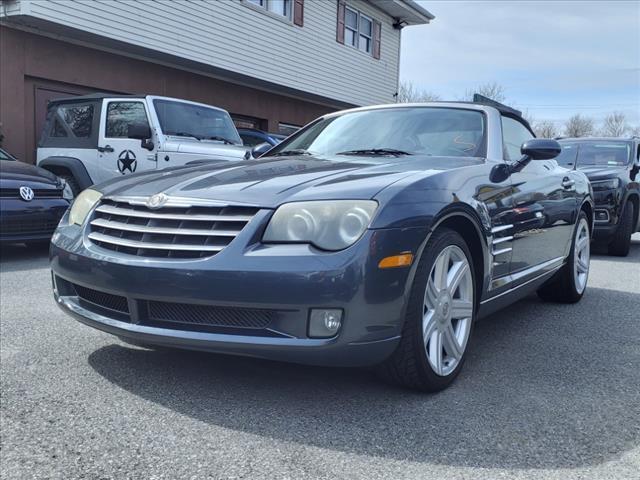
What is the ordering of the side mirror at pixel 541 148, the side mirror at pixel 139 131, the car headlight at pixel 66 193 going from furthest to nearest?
1. the side mirror at pixel 139 131
2. the car headlight at pixel 66 193
3. the side mirror at pixel 541 148

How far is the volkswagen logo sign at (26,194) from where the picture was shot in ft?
21.0

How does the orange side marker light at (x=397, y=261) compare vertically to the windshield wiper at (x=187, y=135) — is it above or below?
below

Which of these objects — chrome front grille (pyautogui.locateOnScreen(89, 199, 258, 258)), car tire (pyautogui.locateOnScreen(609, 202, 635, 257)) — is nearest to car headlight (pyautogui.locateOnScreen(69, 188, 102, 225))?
chrome front grille (pyautogui.locateOnScreen(89, 199, 258, 258))

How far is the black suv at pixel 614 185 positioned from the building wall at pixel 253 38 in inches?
309

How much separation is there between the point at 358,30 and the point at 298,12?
350 cm

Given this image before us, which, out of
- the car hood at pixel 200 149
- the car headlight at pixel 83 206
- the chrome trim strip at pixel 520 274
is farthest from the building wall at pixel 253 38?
the chrome trim strip at pixel 520 274

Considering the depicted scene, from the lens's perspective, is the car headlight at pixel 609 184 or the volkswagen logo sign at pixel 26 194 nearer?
the volkswagen logo sign at pixel 26 194

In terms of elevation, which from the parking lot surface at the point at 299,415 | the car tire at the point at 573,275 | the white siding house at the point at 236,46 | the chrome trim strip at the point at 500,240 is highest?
the white siding house at the point at 236,46

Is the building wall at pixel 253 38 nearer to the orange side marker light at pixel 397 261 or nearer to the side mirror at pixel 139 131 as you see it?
the side mirror at pixel 139 131

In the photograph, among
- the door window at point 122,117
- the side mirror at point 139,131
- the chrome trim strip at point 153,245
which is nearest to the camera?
the chrome trim strip at point 153,245

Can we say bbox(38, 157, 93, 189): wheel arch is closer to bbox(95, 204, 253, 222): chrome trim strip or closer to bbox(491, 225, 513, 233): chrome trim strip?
bbox(95, 204, 253, 222): chrome trim strip

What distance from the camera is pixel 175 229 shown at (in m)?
2.67

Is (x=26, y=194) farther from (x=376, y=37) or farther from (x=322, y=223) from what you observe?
(x=376, y=37)

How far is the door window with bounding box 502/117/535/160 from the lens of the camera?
13.1ft
